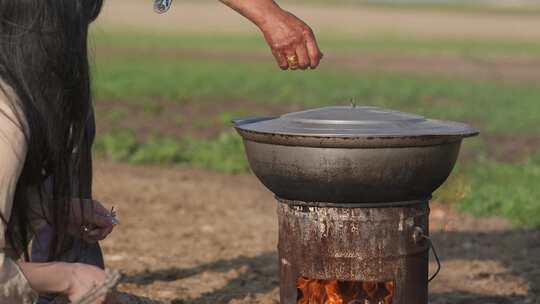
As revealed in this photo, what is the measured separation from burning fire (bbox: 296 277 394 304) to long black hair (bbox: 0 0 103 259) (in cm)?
143

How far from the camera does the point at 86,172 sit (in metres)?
3.94

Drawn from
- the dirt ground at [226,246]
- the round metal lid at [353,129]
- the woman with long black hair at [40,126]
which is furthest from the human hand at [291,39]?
the dirt ground at [226,246]

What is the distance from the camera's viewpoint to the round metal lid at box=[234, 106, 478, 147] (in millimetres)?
3955

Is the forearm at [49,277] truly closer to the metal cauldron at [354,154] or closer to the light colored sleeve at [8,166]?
the light colored sleeve at [8,166]

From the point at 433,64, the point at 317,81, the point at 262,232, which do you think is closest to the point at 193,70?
the point at 317,81

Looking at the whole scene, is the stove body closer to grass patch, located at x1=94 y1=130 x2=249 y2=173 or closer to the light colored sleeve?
the light colored sleeve

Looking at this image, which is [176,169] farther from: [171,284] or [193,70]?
[193,70]

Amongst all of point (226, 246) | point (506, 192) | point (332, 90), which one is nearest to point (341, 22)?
point (332, 90)

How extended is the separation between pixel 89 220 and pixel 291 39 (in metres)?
1.05

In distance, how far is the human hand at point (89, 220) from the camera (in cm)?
390

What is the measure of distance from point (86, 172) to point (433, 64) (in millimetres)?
28407

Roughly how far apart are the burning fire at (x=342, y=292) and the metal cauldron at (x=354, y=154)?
41 centimetres

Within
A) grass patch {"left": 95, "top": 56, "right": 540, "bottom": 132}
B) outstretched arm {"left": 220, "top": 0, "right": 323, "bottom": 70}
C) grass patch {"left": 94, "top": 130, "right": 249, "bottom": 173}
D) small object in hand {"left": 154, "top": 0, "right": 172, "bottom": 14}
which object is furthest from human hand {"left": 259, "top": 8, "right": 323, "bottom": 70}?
grass patch {"left": 95, "top": 56, "right": 540, "bottom": 132}

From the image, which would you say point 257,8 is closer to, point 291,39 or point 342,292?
point 291,39
